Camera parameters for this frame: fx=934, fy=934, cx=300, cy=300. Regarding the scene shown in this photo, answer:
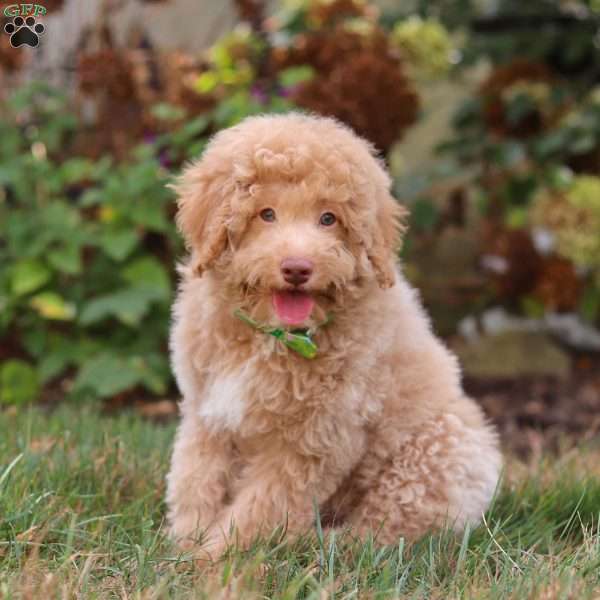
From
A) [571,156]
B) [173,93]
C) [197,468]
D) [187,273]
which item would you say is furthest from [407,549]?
[571,156]

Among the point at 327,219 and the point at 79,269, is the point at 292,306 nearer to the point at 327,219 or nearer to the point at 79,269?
the point at 327,219

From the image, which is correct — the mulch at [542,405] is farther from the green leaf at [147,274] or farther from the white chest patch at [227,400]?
the white chest patch at [227,400]

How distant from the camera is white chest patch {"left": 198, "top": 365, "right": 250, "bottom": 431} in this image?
2.96 m

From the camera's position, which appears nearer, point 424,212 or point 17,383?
point 17,383

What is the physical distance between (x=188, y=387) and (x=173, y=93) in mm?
3744

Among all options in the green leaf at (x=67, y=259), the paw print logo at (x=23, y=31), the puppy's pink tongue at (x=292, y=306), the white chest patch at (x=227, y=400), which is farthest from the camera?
the green leaf at (x=67, y=259)

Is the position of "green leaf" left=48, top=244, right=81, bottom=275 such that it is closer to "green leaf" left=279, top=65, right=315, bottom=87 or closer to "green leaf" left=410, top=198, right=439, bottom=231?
"green leaf" left=279, top=65, right=315, bottom=87

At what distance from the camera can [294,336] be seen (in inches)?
115

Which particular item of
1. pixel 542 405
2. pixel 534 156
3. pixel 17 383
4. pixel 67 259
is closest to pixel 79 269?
pixel 67 259

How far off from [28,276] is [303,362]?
120 inches

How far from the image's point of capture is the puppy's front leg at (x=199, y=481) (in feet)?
10.3

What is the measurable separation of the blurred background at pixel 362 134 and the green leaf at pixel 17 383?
0.5 inches

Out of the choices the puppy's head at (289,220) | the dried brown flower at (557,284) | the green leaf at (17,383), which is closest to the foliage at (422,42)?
the dried brown flower at (557,284)

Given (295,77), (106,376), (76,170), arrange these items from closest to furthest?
(106,376) < (76,170) < (295,77)
